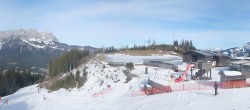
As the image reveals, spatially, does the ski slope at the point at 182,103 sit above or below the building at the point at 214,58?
below

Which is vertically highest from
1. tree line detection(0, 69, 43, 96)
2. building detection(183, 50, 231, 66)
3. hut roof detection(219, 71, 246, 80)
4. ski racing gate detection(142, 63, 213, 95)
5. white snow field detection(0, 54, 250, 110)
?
building detection(183, 50, 231, 66)

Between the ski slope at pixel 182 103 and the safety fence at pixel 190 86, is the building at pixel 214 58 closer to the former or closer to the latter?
the safety fence at pixel 190 86

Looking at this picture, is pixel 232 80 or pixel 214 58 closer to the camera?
pixel 232 80

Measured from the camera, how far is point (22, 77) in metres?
139

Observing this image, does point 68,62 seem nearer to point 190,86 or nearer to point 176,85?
point 176,85

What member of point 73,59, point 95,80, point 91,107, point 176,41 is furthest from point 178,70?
point 176,41

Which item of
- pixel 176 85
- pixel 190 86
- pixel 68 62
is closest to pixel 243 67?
pixel 190 86

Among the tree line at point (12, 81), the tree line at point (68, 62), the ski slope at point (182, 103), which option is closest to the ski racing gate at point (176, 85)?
the ski slope at point (182, 103)

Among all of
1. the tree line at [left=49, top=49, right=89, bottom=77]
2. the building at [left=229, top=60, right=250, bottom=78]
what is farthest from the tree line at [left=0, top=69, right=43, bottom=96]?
the building at [left=229, top=60, right=250, bottom=78]

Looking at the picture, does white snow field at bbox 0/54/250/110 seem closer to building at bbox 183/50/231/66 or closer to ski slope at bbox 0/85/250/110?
ski slope at bbox 0/85/250/110

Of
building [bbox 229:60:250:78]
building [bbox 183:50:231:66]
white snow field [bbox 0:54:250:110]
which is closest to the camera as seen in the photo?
white snow field [bbox 0:54:250:110]

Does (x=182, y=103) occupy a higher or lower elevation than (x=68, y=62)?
lower

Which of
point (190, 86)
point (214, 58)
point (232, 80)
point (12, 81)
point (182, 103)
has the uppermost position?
point (214, 58)

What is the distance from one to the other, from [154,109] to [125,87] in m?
19.0
